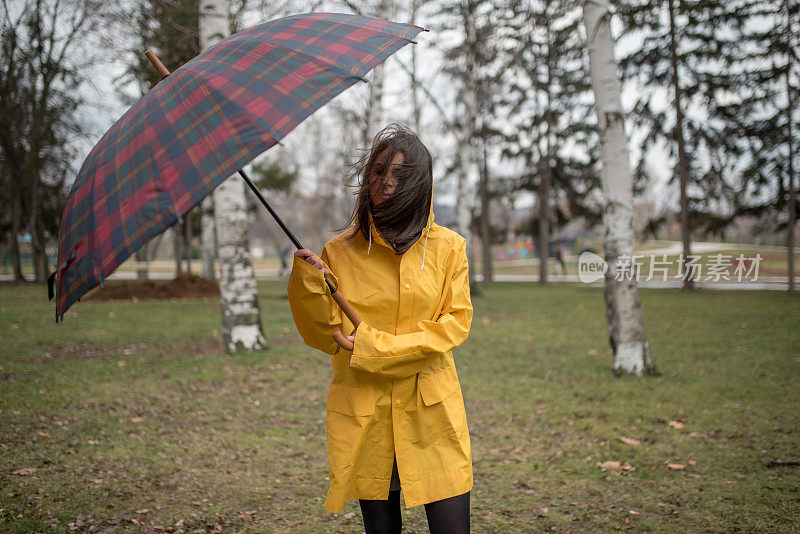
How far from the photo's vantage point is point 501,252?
56.8m

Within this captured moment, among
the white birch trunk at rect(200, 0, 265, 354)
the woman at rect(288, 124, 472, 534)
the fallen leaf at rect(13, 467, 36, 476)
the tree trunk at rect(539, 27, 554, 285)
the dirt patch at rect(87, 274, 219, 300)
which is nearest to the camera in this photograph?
the woman at rect(288, 124, 472, 534)

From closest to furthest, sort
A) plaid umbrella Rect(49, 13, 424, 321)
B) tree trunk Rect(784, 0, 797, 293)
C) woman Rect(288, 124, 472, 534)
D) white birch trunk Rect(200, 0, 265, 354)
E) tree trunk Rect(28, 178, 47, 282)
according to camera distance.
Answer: plaid umbrella Rect(49, 13, 424, 321) < woman Rect(288, 124, 472, 534) < white birch trunk Rect(200, 0, 265, 354) < tree trunk Rect(784, 0, 797, 293) < tree trunk Rect(28, 178, 47, 282)

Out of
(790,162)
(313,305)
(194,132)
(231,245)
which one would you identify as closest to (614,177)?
(231,245)

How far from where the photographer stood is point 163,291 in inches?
647

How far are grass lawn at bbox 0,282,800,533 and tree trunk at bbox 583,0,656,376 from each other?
88cm

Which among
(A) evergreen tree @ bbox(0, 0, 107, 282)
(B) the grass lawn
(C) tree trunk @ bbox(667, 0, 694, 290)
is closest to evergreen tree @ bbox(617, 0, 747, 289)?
(C) tree trunk @ bbox(667, 0, 694, 290)

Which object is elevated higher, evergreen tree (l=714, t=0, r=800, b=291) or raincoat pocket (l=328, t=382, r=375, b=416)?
evergreen tree (l=714, t=0, r=800, b=291)

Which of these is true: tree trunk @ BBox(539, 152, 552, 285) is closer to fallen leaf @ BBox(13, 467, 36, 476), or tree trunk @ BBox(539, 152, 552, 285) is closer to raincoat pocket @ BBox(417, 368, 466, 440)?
fallen leaf @ BBox(13, 467, 36, 476)

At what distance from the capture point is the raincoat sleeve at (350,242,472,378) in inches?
77.0

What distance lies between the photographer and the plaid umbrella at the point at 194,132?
1.79m

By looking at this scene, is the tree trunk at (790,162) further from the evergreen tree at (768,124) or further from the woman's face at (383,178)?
the woman's face at (383,178)

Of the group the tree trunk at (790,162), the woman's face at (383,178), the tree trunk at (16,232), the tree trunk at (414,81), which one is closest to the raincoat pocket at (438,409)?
the woman's face at (383,178)

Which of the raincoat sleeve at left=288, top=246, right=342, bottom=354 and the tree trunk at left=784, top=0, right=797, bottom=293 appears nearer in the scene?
the raincoat sleeve at left=288, top=246, right=342, bottom=354

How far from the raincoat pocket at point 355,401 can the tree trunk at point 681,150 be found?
694 inches
